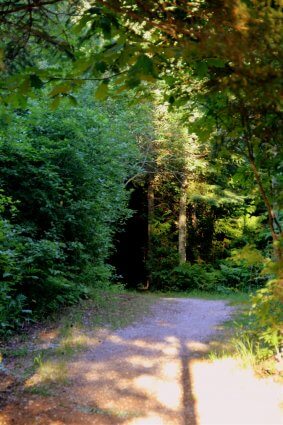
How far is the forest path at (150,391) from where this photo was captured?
175 inches

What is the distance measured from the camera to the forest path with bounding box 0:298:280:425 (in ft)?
14.6

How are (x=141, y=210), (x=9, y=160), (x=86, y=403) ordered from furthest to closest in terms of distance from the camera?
(x=141, y=210) → (x=9, y=160) → (x=86, y=403)

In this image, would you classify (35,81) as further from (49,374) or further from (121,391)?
(49,374)

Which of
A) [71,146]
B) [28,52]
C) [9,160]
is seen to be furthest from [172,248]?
[28,52]

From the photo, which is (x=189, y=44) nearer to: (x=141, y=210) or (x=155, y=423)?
(x=155, y=423)

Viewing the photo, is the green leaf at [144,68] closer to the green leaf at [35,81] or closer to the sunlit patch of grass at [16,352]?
the green leaf at [35,81]

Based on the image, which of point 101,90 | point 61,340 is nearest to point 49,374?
point 61,340

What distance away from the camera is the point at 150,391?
5207 millimetres

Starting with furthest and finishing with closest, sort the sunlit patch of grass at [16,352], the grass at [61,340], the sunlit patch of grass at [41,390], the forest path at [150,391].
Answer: the sunlit patch of grass at [16,352] → the grass at [61,340] → the sunlit patch of grass at [41,390] → the forest path at [150,391]

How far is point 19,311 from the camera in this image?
7.61m

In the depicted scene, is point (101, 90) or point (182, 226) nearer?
point (101, 90)

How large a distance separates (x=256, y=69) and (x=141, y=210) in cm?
1851

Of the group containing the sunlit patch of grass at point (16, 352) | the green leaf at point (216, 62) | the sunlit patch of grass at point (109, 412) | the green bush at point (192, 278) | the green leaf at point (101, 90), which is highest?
the green leaf at point (216, 62)

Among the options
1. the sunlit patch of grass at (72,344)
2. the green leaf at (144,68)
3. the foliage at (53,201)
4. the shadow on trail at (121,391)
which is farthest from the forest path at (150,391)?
the green leaf at (144,68)
